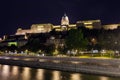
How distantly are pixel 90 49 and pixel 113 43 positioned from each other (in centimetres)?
582

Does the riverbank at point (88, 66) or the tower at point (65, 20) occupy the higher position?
the tower at point (65, 20)

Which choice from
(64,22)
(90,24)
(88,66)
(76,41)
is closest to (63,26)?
(64,22)

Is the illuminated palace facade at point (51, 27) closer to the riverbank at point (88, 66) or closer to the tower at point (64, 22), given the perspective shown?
the tower at point (64, 22)

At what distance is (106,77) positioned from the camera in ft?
97.4

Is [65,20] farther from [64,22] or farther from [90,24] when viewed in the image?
[90,24]

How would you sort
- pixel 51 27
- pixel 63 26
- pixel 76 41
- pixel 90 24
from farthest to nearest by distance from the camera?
pixel 51 27, pixel 63 26, pixel 90 24, pixel 76 41

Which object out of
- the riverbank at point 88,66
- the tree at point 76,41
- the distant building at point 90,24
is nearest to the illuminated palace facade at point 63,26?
the distant building at point 90,24

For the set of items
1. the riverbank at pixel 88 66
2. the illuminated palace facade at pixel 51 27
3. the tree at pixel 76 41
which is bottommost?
the riverbank at pixel 88 66

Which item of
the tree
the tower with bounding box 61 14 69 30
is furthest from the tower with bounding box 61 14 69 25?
the tree

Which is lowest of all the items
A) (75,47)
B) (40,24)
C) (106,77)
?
(106,77)

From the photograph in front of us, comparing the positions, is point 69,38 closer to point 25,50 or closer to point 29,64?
point 29,64

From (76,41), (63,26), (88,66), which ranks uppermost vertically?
(63,26)

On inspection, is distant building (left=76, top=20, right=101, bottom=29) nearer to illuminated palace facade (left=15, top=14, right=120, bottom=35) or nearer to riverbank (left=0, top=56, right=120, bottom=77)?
illuminated palace facade (left=15, top=14, right=120, bottom=35)

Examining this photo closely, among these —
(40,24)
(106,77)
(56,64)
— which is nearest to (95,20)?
(40,24)
